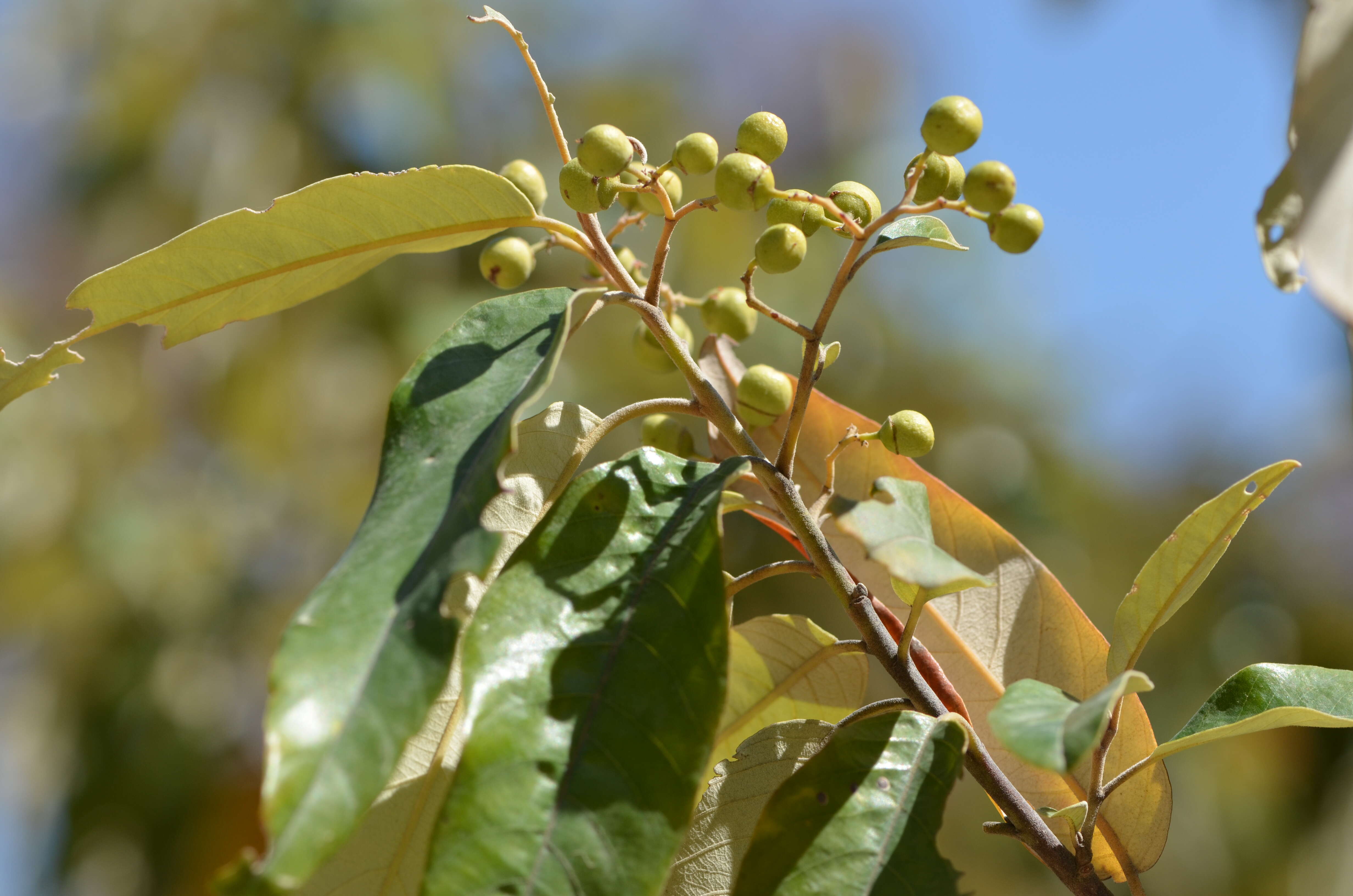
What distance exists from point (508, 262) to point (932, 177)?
0.35m

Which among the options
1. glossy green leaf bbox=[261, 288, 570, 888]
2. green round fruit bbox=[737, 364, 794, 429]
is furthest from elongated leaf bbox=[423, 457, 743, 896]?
green round fruit bbox=[737, 364, 794, 429]

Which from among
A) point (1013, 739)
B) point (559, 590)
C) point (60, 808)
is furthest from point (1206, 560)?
point (60, 808)

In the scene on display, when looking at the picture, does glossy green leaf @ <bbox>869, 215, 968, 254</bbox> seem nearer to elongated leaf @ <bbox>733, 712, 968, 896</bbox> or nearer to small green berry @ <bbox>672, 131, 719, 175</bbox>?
small green berry @ <bbox>672, 131, 719, 175</bbox>

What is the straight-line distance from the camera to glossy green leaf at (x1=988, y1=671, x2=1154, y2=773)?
→ 0.43 meters

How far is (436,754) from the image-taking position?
701 millimetres

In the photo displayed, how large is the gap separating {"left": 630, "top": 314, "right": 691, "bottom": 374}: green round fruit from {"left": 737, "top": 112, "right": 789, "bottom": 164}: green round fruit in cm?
17

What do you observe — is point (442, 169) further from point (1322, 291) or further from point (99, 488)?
point (99, 488)

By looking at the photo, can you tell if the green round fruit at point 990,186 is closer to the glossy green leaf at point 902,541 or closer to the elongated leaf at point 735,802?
Answer: the glossy green leaf at point 902,541

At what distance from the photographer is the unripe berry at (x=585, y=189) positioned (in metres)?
0.66

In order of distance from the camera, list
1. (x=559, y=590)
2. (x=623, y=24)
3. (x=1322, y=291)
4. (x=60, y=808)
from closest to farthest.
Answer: (x=1322, y=291)
(x=559, y=590)
(x=60, y=808)
(x=623, y=24)

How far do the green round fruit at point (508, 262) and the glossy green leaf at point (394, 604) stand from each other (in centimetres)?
16

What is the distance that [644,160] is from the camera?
0.74 meters

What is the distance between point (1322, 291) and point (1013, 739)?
250 mm

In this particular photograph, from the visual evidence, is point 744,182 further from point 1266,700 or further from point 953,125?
point 1266,700
